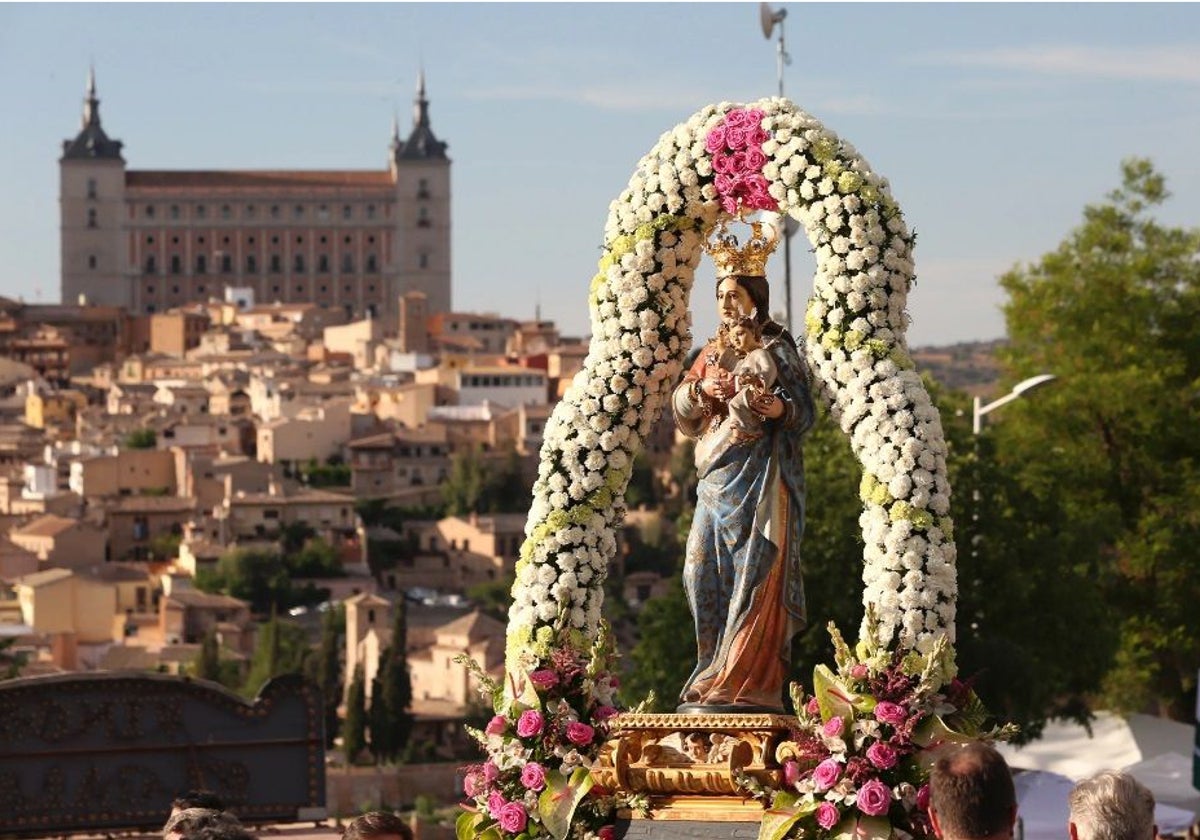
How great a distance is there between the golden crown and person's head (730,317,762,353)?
0.66 feet

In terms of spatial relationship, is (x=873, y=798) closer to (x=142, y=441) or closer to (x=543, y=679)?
(x=543, y=679)

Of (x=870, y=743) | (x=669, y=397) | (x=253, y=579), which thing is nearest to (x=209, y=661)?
(x=253, y=579)

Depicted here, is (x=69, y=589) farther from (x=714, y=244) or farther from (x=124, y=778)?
(x=714, y=244)

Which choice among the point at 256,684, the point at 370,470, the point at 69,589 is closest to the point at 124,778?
the point at 256,684

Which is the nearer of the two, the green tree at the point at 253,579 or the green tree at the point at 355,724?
the green tree at the point at 355,724

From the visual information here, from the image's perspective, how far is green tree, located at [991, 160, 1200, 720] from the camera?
39.1m

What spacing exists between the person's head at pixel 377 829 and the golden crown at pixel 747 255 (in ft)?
18.0

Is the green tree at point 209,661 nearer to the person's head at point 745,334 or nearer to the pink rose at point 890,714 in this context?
the person's head at point 745,334

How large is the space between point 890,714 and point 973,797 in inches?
192

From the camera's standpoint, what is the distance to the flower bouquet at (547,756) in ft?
46.5

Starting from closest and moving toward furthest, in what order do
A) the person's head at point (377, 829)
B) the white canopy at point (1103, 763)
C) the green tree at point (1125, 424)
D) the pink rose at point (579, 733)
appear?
the person's head at point (377, 829)
the pink rose at point (579, 733)
the white canopy at point (1103, 763)
the green tree at point (1125, 424)

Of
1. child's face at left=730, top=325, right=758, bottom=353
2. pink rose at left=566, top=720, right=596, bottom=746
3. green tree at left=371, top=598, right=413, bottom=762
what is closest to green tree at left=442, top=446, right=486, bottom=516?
green tree at left=371, top=598, right=413, bottom=762

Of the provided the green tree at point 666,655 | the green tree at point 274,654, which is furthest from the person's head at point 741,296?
the green tree at point 274,654

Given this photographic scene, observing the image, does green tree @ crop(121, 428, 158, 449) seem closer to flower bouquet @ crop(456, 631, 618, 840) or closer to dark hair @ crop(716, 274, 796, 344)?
flower bouquet @ crop(456, 631, 618, 840)
